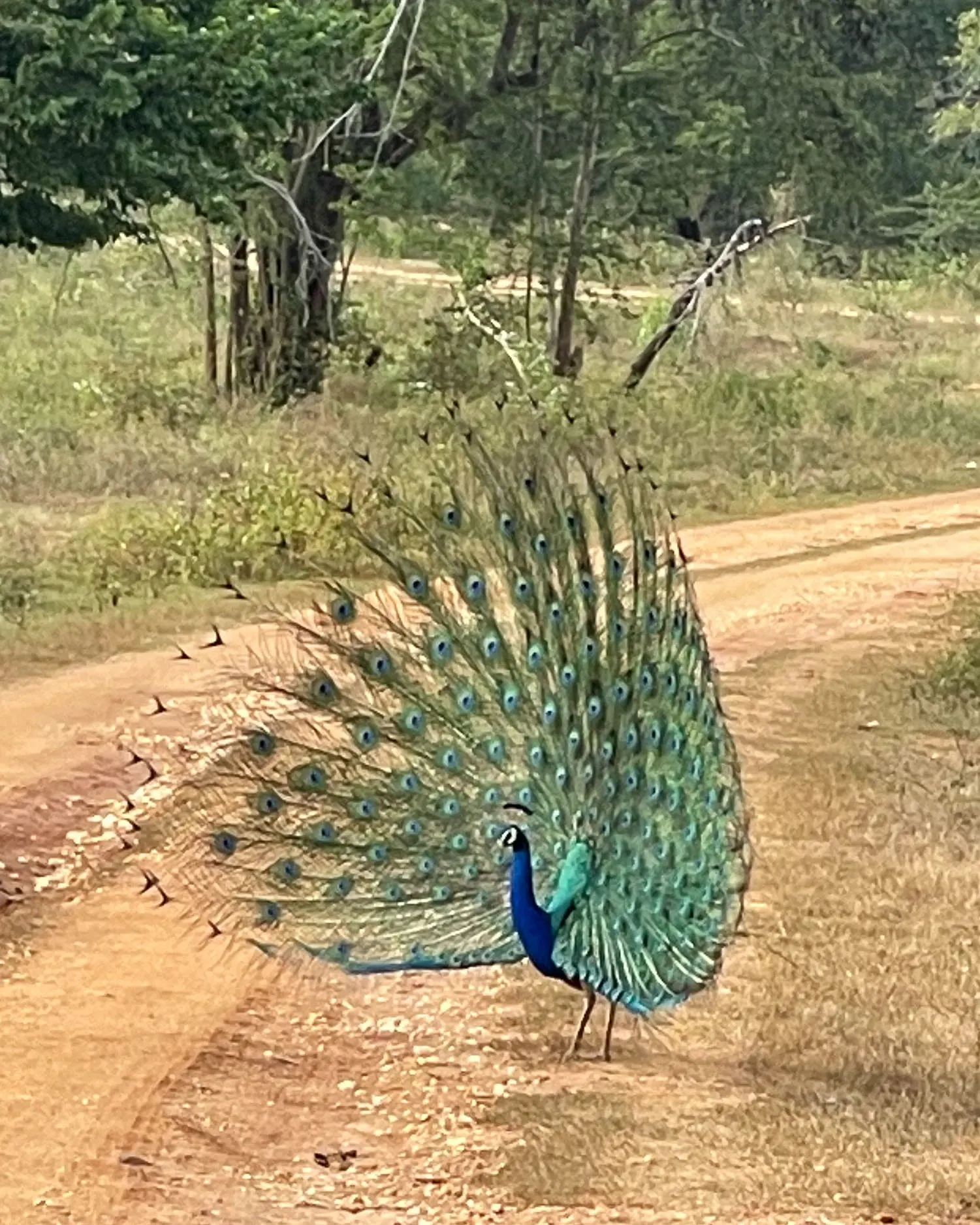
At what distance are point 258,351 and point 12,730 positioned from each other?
12.2 meters

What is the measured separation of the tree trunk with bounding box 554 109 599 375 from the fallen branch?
63cm

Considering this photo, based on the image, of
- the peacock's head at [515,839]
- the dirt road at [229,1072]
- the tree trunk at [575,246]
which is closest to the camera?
the dirt road at [229,1072]

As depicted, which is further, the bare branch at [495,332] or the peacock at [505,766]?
the bare branch at [495,332]

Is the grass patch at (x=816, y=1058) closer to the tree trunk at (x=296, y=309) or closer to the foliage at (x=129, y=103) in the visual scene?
the foliage at (x=129, y=103)

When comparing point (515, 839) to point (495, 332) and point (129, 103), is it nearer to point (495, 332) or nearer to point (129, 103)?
point (129, 103)

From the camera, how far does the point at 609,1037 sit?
6957 mm

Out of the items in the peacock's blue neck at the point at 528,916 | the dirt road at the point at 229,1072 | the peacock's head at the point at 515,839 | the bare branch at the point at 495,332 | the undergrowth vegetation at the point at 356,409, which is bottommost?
the undergrowth vegetation at the point at 356,409

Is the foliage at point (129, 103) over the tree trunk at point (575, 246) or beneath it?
over

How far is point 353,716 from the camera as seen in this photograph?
669 centimetres

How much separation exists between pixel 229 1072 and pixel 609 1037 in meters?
1.04

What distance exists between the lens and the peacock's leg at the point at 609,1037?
6.88 metres

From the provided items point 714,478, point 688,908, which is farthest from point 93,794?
point 714,478

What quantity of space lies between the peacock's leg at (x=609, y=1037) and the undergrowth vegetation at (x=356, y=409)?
267 centimetres

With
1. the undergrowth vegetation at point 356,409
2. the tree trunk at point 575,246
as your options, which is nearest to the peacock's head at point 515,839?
the undergrowth vegetation at point 356,409
